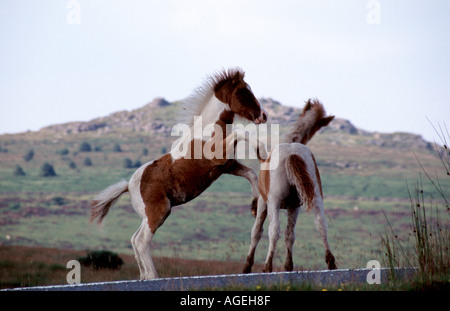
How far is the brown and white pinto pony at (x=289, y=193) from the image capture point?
9.41 meters

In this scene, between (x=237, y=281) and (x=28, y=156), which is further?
(x=28, y=156)

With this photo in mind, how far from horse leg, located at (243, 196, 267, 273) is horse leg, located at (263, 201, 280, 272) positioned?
0.34m

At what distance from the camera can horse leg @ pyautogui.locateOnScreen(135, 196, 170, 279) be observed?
31.8 feet

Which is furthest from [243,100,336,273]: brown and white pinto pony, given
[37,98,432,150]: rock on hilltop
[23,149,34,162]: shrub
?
[37,98,432,150]: rock on hilltop

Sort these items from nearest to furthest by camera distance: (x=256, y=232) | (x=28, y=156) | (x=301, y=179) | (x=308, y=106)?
Answer: (x=301, y=179), (x=256, y=232), (x=308, y=106), (x=28, y=156)

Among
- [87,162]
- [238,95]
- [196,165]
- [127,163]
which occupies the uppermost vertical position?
[87,162]

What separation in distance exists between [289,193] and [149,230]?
6.79 ft

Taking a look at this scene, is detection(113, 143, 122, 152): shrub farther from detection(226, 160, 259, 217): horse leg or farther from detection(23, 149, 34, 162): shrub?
detection(226, 160, 259, 217): horse leg

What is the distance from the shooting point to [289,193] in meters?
9.73

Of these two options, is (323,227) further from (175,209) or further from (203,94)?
(175,209)

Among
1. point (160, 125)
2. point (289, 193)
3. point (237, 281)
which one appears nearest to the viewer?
point (237, 281)

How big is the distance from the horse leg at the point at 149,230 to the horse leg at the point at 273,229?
1520 millimetres

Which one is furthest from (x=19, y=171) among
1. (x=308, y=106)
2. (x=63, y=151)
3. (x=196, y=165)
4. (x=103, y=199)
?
(x=196, y=165)

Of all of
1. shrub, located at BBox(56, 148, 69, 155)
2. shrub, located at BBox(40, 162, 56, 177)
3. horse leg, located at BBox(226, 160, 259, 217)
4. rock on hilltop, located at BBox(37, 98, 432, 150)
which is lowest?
horse leg, located at BBox(226, 160, 259, 217)
